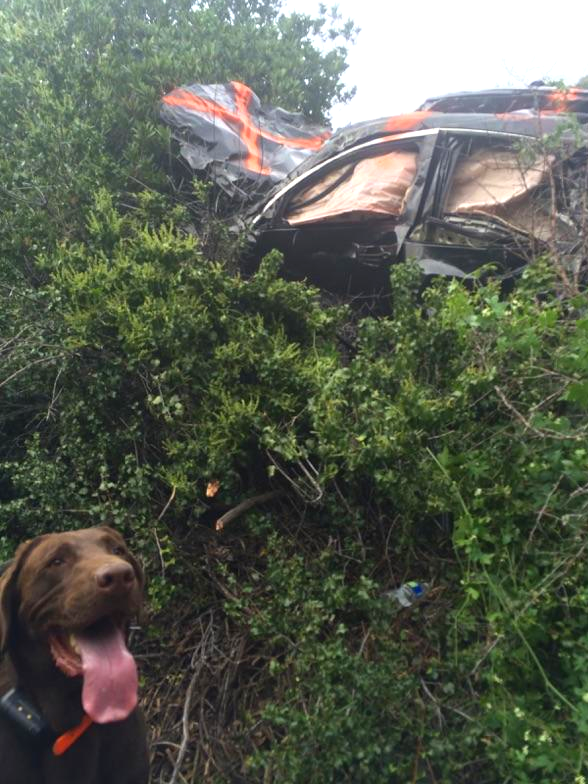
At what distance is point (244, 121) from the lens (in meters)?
8.09

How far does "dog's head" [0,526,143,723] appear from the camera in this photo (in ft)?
8.48

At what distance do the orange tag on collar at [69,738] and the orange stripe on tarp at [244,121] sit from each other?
225 inches

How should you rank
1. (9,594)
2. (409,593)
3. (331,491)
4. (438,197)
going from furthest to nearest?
(438,197), (331,491), (409,593), (9,594)

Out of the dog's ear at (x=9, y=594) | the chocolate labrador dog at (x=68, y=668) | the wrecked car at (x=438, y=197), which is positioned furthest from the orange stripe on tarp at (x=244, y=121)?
the chocolate labrador dog at (x=68, y=668)

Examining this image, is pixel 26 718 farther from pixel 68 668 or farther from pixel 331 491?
pixel 331 491

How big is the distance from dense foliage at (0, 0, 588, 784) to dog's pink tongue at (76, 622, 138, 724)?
110 cm

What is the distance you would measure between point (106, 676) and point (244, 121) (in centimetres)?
651

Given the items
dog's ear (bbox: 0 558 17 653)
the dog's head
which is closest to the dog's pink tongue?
the dog's head

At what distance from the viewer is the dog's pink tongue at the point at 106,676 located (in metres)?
2.58

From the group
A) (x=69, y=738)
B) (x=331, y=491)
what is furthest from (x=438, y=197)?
(x=69, y=738)

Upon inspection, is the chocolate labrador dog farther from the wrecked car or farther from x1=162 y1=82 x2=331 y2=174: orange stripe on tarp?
x1=162 y1=82 x2=331 y2=174: orange stripe on tarp

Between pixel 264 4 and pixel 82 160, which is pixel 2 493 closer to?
pixel 82 160

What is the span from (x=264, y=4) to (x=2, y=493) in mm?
9648

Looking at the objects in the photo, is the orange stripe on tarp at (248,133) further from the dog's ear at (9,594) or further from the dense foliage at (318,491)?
the dog's ear at (9,594)
